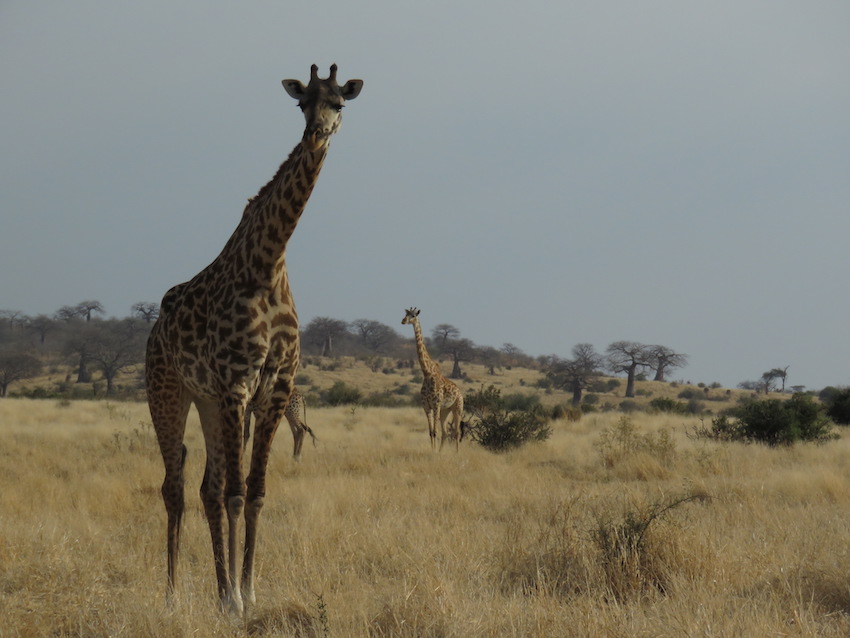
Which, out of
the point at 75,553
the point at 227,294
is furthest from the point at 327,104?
the point at 75,553

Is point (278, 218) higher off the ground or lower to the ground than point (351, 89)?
lower

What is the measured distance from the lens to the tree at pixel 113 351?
48.7 metres

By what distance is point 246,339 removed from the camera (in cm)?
462

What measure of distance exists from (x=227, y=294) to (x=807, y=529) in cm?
507

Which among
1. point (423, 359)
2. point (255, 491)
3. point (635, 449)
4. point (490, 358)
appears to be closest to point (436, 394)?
point (423, 359)

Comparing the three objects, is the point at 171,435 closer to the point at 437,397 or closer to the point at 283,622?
the point at 283,622

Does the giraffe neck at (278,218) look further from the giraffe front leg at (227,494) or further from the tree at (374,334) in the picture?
the tree at (374,334)

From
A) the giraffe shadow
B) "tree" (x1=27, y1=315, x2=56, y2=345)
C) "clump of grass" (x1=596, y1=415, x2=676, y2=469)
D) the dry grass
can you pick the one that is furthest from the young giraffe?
"tree" (x1=27, y1=315, x2=56, y2=345)

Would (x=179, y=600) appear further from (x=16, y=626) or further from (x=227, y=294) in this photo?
(x=227, y=294)

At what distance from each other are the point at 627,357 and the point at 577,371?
28.0 feet

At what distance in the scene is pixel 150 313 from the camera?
56906 mm

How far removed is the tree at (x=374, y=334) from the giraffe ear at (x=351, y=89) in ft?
232

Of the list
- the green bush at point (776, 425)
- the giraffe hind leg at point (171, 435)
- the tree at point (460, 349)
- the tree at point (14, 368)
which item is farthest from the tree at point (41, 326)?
the giraffe hind leg at point (171, 435)

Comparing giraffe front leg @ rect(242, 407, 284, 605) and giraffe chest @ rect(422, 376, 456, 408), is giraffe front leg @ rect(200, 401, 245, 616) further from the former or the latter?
giraffe chest @ rect(422, 376, 456, 408)
